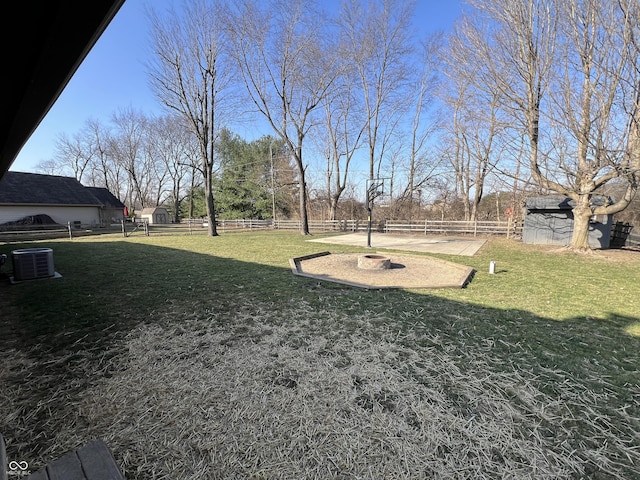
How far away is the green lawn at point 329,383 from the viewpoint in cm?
180

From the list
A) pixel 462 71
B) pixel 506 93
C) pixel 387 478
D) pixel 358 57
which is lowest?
pixel 387 478

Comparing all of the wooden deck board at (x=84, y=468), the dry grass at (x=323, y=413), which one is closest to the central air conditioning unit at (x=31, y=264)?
the dry grass at (x=323, y=413)

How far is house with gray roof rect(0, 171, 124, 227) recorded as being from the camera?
71.2 feet

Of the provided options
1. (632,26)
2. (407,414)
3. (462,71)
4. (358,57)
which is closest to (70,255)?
(407,414)

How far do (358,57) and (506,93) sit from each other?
42.8ft

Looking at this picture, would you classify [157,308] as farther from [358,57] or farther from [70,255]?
[358,57]

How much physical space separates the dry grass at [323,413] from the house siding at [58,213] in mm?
27591

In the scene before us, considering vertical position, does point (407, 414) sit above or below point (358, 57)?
Result: below

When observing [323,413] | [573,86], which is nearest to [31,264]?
[323,413]

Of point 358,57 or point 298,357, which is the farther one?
point 358,57

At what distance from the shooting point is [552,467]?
1709 millimetres

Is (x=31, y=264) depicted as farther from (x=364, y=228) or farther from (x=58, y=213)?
(x=58, y=213)

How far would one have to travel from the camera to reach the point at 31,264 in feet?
20.4

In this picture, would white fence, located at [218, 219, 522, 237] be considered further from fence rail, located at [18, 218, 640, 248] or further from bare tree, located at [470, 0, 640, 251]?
bare tree, located at [470, 0, 640, 251]
